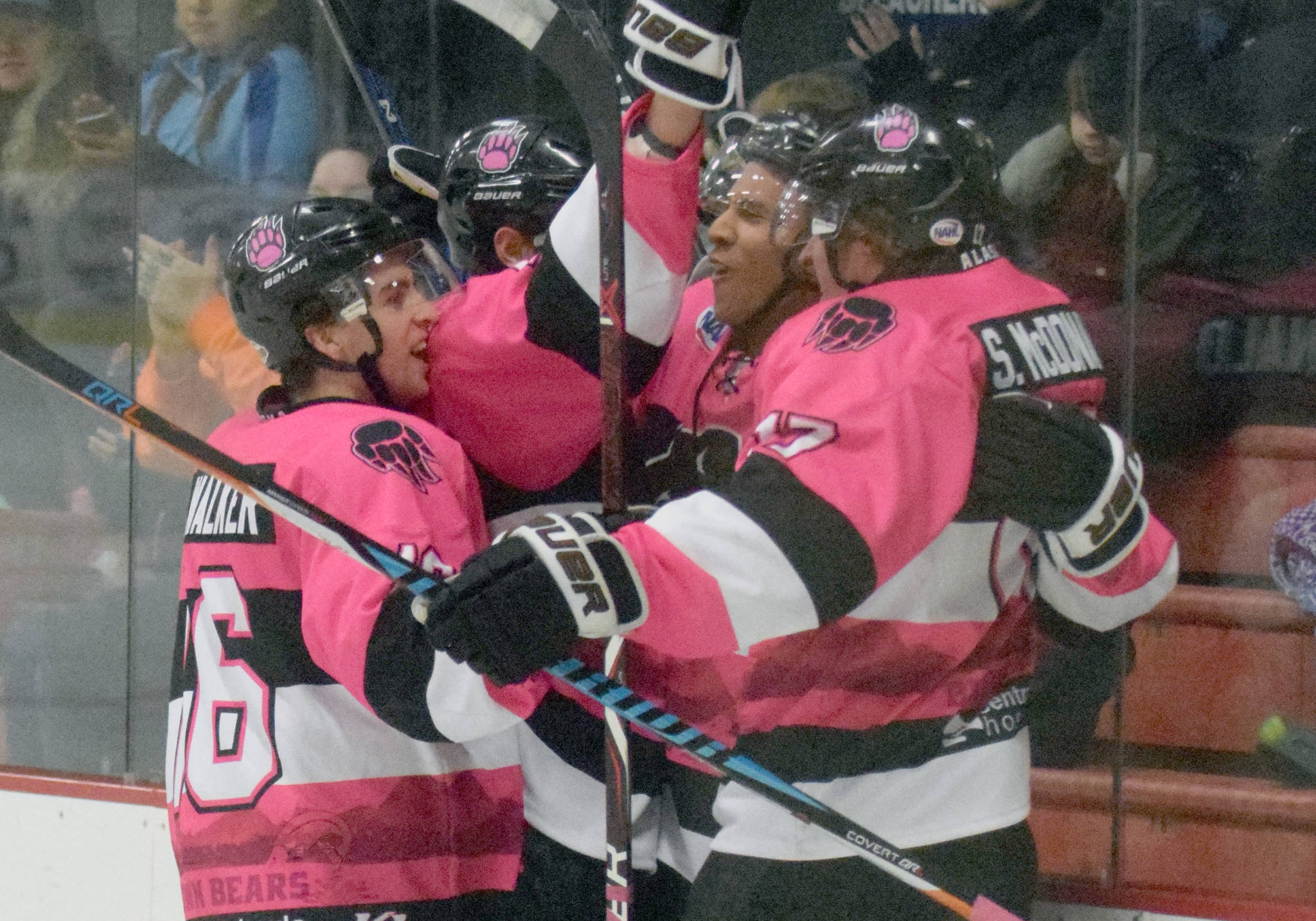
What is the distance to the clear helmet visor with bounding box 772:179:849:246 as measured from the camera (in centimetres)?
142

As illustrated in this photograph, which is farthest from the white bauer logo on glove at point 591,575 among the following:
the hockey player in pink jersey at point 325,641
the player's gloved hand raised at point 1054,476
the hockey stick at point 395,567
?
the player's gloved hand raised at point 1054,476

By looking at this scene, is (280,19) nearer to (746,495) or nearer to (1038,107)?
(1038,107)

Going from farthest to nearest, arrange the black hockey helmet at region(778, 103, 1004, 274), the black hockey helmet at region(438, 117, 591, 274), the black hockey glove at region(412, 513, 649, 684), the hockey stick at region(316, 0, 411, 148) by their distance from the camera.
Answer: the hockey stick at region(316, 0, 411, 148) < the black hockey helmet at region(438, 117, 591, 274) < the black hockey helmet at region(778, 103, 1004, 274) < the black hockey glove at region(412, 513, 649, 684)

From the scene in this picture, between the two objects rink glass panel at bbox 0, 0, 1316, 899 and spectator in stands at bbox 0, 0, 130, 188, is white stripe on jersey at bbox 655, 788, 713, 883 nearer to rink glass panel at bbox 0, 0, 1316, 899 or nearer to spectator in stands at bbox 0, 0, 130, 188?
rink glass panel at bbox 0, 0, 1316, 899

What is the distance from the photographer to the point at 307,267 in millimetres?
1545

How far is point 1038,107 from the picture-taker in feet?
6.64

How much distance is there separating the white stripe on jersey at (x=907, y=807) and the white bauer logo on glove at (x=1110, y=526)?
22 centimetres

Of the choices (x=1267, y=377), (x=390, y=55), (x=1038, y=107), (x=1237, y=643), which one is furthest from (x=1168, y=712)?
(x=390, y=55)

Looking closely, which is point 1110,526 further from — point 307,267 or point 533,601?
point 307,267

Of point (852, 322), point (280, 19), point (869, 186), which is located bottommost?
point (852, 322)

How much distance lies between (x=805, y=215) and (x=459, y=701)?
62cm

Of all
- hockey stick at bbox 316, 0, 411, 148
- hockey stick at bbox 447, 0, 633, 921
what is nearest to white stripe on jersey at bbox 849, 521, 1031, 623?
hockey stick at bbox 447, 0, 633, 921

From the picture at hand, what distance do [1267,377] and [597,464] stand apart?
1.06 m

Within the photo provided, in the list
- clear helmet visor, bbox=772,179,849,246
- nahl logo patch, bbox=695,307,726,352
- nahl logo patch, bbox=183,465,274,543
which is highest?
clear helmet visor, bbox=772,179,849,246
